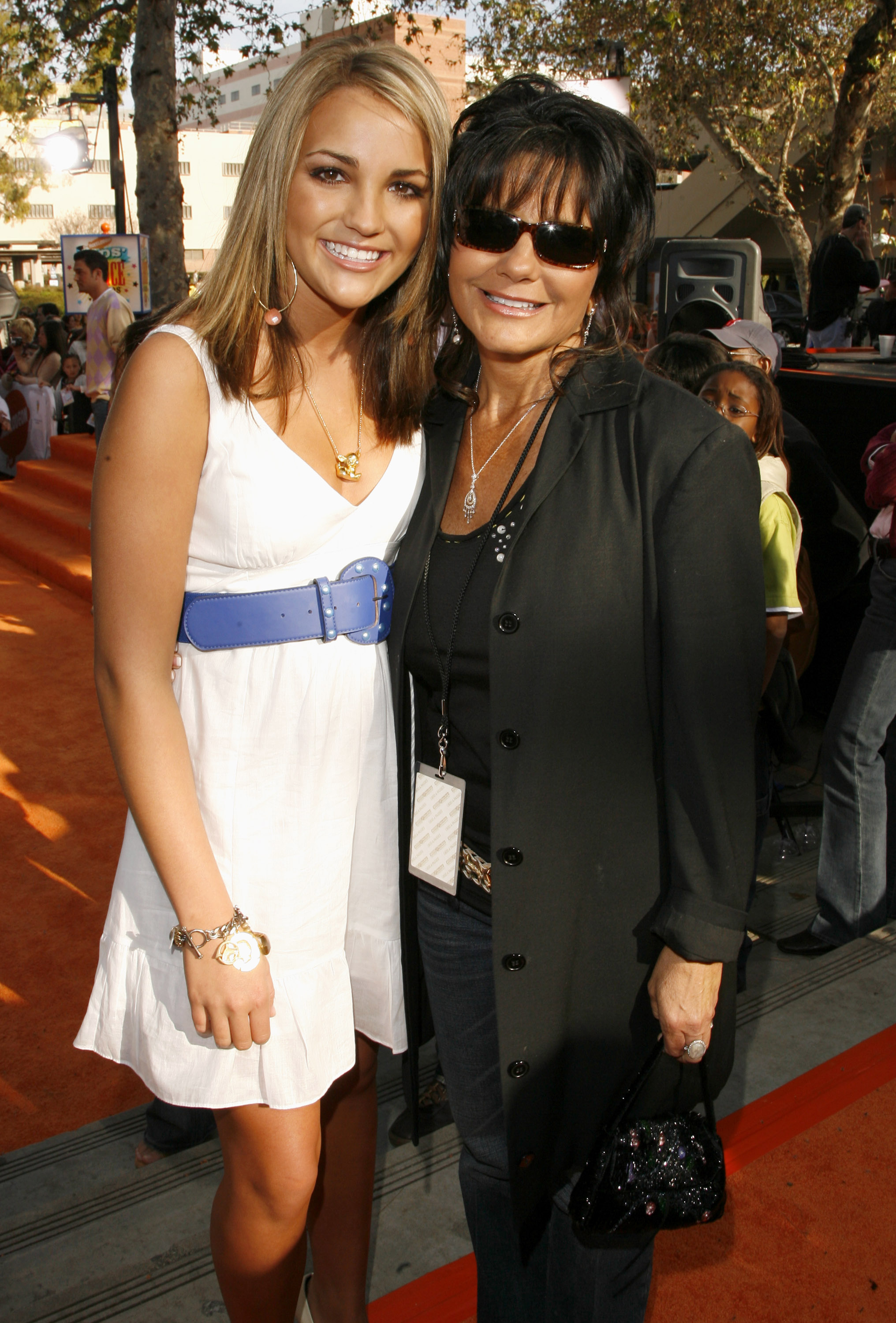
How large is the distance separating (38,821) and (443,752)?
3767mm

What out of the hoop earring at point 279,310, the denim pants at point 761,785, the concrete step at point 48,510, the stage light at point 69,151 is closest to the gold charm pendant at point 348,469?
the hoop earring at point 279,310

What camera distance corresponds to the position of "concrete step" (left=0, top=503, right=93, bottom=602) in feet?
29.1

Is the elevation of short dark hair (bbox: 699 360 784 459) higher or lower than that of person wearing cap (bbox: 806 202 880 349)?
lower

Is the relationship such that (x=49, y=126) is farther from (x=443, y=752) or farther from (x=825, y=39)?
(x=443, y=752)

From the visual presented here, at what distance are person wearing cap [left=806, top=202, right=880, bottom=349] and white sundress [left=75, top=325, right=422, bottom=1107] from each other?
973 centimetres

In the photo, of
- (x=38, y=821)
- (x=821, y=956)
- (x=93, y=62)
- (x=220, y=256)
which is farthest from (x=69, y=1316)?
(x=93, y=62)

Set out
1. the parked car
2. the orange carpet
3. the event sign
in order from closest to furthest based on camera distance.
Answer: the orange carpet < the event sign < the parked car

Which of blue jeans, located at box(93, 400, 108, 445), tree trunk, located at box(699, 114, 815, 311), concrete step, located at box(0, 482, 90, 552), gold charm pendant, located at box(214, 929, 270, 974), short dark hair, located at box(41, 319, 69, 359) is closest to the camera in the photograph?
gold charm pendant, located at box(214, 929, 270, 974)

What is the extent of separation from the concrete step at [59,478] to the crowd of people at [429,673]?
9.02 m

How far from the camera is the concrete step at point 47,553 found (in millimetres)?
8867

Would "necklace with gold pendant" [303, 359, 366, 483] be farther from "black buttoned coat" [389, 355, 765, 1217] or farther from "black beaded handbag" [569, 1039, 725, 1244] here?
"black beaded handbag" [569, 1039, 725, 1244]

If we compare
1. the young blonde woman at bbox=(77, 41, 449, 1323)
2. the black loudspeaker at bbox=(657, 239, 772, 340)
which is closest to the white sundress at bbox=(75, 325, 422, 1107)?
the young blonde woman at bbox=(77, 41, 449, 1323)

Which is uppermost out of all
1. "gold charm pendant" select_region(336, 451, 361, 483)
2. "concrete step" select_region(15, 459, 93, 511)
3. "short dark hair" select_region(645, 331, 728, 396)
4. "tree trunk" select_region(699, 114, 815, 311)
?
"tree trunk" select_region(699, 114, 815, 311)

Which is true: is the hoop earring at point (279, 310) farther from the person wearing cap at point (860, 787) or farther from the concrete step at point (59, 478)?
the concrete step at point (59, 478)
